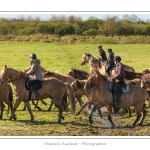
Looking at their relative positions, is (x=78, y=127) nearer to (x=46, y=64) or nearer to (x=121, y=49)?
(x=46, y=64)

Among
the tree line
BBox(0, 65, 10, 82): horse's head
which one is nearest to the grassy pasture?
BBox(0, 65, 10, 82): horse's head

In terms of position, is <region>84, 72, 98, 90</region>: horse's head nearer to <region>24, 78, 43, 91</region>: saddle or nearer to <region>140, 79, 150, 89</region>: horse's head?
<region>24, 78, 43, 91</region>: saddle

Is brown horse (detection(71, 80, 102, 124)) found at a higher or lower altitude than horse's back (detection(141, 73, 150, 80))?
lower

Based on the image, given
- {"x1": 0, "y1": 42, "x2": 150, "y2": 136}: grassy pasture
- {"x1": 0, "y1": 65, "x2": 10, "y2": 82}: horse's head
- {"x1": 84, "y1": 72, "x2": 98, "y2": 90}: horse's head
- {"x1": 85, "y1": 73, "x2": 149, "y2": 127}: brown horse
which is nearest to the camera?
{"x1": 0, "y1": 42, "x2": 150, "y2": 136}: grassy pasture

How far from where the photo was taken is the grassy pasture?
12.4m

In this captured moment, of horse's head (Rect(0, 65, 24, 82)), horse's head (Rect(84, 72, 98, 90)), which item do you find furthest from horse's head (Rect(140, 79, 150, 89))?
horse's head (Rect(0, 65, 24, 82))

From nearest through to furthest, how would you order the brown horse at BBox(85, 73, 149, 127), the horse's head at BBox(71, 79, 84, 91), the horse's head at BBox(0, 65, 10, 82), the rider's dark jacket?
the brown horse at BBox(85, 73, 149, 127)
the rider's dark jacket
the horse's head at BBox(0, 65, 10, 82)
the horse's head at BBox(71, 79, 84, 91)

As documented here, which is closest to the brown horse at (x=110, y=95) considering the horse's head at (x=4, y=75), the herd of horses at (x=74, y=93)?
the herd of horses at (x=74, y=93)

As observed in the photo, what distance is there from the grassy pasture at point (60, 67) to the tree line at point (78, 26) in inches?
68.6

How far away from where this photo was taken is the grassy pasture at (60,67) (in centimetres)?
1239

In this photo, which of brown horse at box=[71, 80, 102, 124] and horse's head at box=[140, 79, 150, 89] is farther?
horse's head at box=[140, 79, 150, 89]

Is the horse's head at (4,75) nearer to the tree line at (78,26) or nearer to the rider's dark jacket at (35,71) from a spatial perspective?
the rider's dark jacket at (35,71)

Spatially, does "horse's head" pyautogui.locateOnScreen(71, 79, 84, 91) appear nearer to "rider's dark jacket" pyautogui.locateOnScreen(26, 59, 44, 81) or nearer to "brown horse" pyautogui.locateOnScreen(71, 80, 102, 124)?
"brown horse" pyautogui.locateOnScreen(71, 80, 102, 124)

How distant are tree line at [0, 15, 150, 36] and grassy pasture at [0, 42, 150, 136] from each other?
5.72ft
